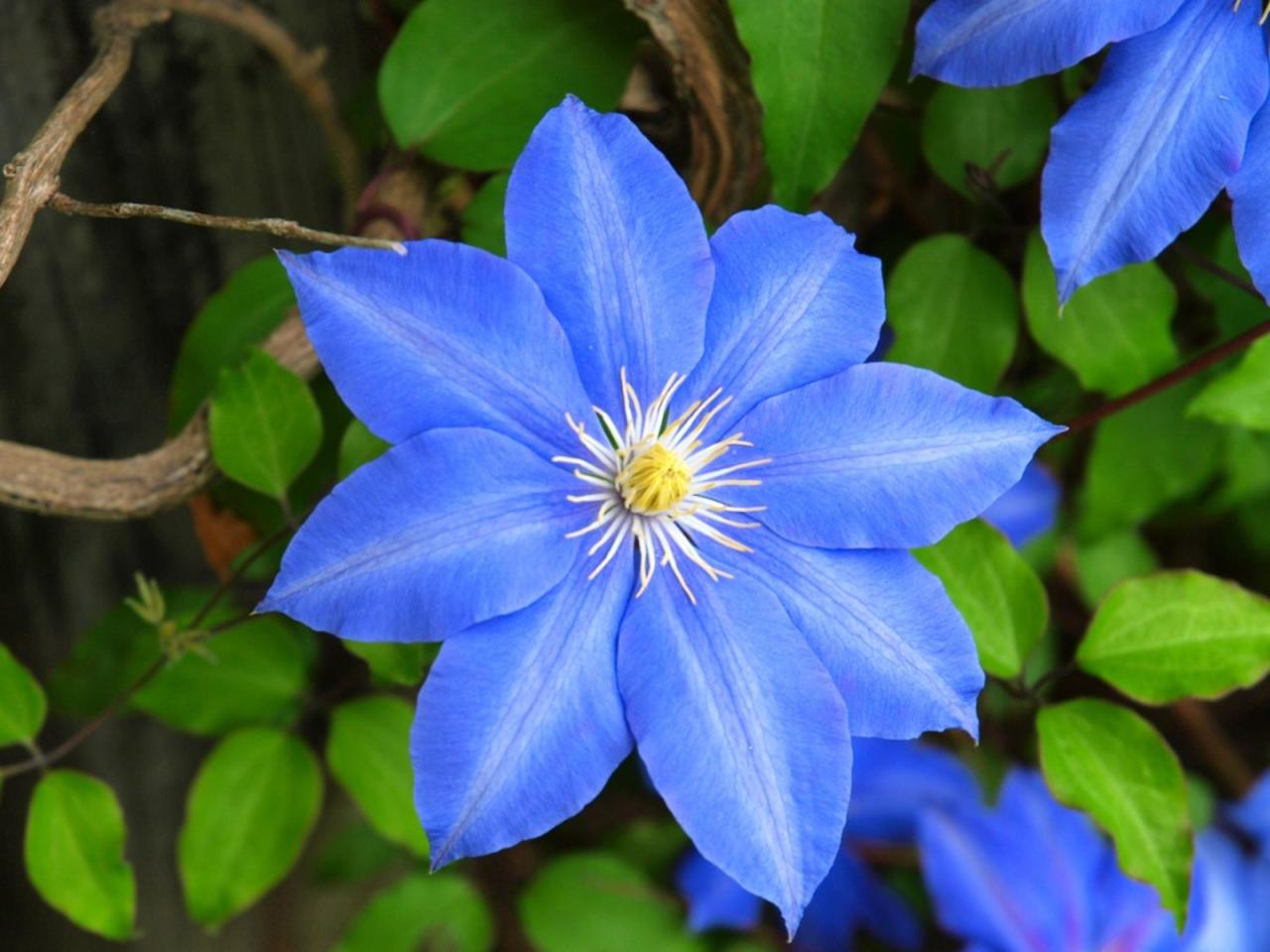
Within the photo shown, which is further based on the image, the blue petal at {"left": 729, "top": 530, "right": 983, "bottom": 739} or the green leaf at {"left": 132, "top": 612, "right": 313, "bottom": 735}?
the green leaf at {"left": 132, "top": 612, "right": 313, "bottom": 735}

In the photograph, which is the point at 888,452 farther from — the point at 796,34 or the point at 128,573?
the point at 128,573

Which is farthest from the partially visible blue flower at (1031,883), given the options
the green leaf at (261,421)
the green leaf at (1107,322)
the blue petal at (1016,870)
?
the green leaf at (261,421)

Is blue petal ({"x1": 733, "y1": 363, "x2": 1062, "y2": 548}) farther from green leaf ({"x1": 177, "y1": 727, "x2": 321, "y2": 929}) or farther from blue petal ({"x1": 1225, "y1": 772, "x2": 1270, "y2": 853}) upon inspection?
blue petal ({"x1": 1225, "y1": 772, "x2": 1270, "y2": 853})

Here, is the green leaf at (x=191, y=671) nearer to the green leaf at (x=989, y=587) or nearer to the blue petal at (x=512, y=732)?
the blue petal at (x=512, y=732)

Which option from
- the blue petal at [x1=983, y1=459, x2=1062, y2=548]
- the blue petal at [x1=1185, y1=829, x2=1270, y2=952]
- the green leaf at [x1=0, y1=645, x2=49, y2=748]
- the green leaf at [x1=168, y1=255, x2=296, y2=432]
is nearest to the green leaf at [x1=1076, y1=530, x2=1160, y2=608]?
the blue petal at [x1=983, y1=459, x2=1062, y2=548]

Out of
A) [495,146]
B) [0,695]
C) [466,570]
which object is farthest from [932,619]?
[0,695]
